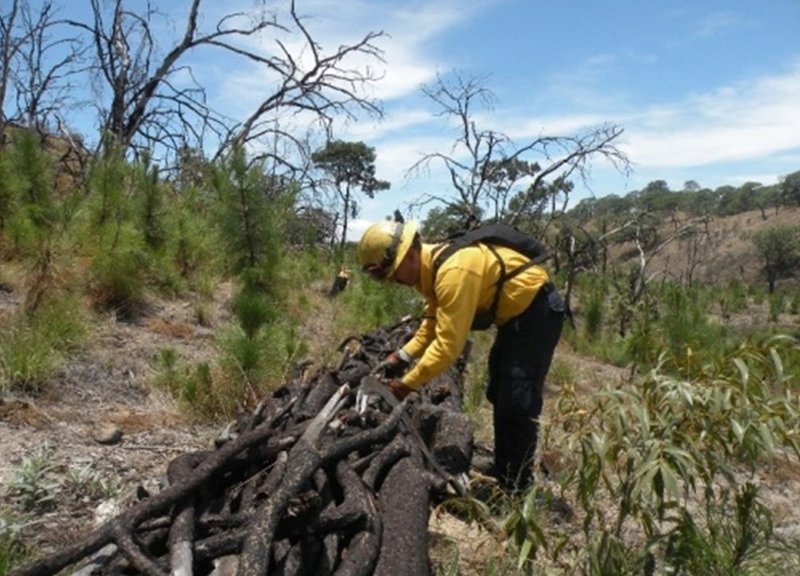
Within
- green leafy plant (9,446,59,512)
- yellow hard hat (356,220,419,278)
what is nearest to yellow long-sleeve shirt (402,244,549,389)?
yellow hard hat (356,220,419,278)

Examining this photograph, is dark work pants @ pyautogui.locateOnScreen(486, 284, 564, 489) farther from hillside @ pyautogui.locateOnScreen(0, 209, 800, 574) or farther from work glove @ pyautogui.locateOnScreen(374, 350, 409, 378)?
→ hillside @ pyautogui.locateOnScreen(0, 209, 800, 574)

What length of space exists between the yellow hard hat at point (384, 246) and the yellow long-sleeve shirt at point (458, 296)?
0.15 metres

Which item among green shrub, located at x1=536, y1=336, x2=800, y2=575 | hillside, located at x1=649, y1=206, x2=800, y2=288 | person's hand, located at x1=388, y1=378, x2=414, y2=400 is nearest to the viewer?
green shrub, located at x1=536, y1=336, x2=800, y2=575

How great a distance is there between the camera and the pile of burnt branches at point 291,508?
171cm

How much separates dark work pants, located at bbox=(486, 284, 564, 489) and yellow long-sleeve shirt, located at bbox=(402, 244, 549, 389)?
0.08 metres

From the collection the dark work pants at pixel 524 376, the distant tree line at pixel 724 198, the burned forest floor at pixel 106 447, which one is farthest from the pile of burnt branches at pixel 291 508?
the distant tree line at pixel 724 198

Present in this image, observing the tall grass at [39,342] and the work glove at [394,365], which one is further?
the tall grass at [39,342]

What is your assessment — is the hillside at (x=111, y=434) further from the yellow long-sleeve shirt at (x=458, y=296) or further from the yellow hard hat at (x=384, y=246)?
the yellow hard hat at (x=384, y=246)

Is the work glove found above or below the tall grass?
below

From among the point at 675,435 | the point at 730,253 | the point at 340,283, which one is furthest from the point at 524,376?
the point at 730,253

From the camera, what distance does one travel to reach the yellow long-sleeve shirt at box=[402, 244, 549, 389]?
A: 335 cm

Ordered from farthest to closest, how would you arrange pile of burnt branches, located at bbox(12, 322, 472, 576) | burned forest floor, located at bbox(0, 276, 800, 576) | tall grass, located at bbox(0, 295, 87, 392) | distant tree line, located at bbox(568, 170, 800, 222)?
distant tree line, located at bbox(568, 170, 800, 222) → tall grass, located at bbox(0, 295, 87, 392) → burned forest floor, located at bbox(0, 276, 800, 576) → pile of burnt branches, located at bbox(12, 322, 472, 576)

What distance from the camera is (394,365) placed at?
12.1 ft

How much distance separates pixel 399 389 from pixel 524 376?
2.83 ft
